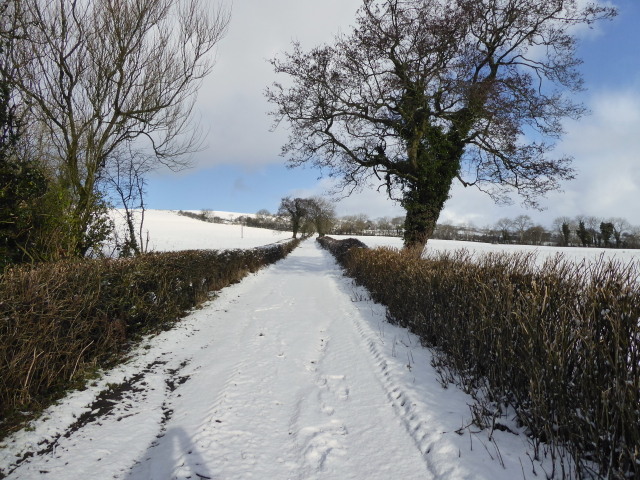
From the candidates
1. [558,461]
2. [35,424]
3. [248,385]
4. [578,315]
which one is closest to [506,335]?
[578,315]

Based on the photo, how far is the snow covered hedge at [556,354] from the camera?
1.80 m

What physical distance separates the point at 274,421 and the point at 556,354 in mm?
2360

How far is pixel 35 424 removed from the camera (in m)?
2.57

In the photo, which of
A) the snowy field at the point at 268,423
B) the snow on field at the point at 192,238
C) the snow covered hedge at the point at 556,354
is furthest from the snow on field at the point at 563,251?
the snow on field at the point at 192,238

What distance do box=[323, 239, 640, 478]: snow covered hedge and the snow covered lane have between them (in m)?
0.28

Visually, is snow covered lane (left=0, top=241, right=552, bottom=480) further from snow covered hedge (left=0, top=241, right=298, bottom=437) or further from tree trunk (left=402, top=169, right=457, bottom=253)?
tree trunk (left=402, top=169, right=457, bottom=253)

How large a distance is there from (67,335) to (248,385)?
6.37 feet

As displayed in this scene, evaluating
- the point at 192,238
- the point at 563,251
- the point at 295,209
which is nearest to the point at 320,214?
the point at 295,209

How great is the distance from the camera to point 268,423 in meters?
2.76

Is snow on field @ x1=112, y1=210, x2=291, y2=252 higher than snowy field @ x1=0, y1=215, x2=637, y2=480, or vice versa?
snow on field @ x1=112, y1=210, x2=291, y2=252

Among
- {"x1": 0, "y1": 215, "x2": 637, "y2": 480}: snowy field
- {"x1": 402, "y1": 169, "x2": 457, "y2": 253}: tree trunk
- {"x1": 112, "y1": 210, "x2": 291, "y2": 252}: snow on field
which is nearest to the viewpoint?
{"x1": 0, "y1": 215, "x2": 637, "y2": 480}: snowy field

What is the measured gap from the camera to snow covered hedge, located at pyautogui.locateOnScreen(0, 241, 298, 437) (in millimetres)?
2574

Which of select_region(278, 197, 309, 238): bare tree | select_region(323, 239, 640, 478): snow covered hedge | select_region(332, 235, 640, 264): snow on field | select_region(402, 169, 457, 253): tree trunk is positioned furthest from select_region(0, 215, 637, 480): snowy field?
select_region(278, 197, 309, 238): bare tree

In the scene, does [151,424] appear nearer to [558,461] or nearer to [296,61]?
[558,461]
